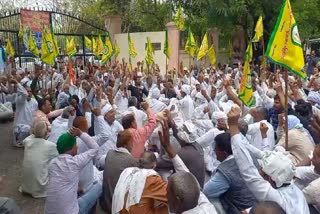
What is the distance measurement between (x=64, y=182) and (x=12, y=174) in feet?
14.0

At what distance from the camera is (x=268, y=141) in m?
5.78

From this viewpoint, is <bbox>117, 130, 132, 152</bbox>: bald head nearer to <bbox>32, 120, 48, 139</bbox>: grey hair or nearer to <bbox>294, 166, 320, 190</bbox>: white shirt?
<bbox>294, 166, 320, 190</bbox>: white shirt

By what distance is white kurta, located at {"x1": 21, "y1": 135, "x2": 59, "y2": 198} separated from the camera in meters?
6.77

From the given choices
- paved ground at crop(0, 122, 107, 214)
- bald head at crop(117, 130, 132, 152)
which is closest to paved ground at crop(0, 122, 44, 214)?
paved ground at crop(0, 122, 107, 214)

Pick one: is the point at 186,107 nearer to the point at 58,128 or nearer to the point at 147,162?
the point at 58,128

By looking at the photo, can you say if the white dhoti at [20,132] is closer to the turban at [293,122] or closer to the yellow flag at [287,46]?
the turban at [293,122]

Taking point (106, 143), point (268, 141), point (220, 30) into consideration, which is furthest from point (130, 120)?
point (220, 30)

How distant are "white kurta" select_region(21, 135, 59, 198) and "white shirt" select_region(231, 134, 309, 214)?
13.2ft

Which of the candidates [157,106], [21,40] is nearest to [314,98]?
[157,106]

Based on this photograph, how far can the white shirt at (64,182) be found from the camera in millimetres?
4602

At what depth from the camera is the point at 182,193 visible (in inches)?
109

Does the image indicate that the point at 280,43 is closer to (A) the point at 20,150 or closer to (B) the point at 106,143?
(B) the point at 106,143

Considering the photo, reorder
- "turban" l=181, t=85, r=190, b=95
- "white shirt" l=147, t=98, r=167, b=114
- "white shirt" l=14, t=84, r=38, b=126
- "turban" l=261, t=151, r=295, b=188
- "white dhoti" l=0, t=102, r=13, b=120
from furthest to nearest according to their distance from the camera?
"white dhoti" l=0, t=102, r=13, b=120
"turban" l=181, t=85, r=190, b=95
"white shirt" l=14, t=84, r=38, b=126
"white shirt" l=147, t=98, r=167, b=114
"turban" l=261, t=151, r=295, b=188

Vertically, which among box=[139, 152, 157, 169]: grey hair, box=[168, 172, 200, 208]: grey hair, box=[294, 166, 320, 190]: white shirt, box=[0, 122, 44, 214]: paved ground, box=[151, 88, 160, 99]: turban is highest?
box=[168, 172, 200, 208]: grey hair
